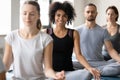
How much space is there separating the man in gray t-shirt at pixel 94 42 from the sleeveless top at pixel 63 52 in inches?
22.2

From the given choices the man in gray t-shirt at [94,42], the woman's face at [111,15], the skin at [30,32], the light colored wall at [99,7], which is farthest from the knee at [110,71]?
the light colored wall at [99,7]

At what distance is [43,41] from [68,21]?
29.7 inches

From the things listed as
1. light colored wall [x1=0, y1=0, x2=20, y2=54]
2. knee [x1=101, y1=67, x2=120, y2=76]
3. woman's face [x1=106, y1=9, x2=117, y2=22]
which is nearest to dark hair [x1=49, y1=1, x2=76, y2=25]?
knee [x1=101, y1=67, x2=120, y2=76]

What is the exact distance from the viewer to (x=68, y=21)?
2.56 metres

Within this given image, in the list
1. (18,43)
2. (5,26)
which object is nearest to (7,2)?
(5,26)

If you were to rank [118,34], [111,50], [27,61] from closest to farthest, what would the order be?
[27,61], [111,50], [118,34]

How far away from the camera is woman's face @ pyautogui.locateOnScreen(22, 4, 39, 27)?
1803 millimetres

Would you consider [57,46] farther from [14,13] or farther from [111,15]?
[14,13]

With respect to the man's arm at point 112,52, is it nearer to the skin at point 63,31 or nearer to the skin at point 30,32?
the skin at point 63,31

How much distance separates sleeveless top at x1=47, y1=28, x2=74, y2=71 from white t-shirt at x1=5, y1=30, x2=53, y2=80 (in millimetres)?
610

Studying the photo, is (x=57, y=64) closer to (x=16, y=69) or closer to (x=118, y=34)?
(x=16, y=69)

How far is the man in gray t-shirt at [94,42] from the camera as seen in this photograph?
9.82 ft

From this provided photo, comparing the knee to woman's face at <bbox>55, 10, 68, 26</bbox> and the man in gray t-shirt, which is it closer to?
the man in gray t-shirt

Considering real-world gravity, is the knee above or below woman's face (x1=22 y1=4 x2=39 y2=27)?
below
